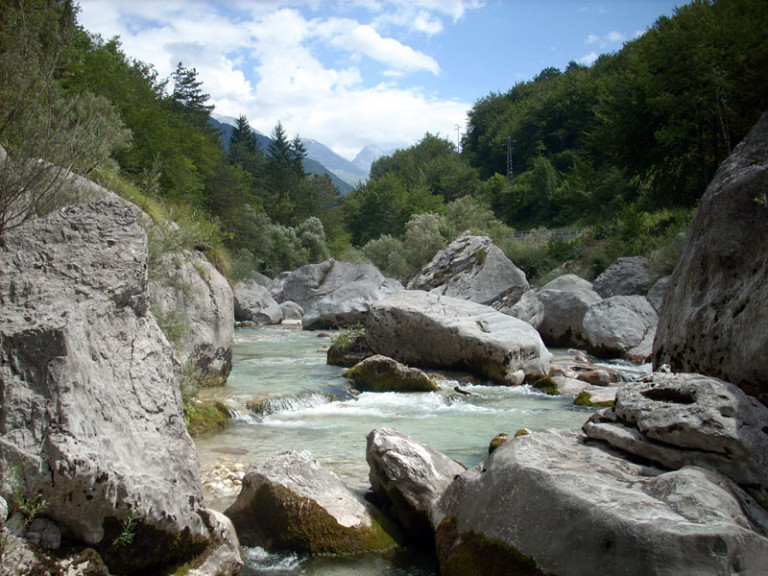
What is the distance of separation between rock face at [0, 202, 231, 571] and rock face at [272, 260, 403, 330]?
593 inches

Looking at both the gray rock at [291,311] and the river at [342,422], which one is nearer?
the river at [342,422]

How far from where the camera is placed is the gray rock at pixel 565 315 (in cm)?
1766

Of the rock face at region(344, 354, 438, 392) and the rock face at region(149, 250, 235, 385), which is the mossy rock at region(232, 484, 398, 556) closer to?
the rock face at region(149, 250, 235, 385)

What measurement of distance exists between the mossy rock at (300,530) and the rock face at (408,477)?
0.68 feet

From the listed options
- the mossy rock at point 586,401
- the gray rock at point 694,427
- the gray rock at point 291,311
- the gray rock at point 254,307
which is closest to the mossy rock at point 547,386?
the mossy rock at point 586,401

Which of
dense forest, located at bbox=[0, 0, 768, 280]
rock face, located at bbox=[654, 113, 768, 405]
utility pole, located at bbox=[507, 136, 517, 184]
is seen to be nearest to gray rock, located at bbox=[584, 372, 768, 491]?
rock face, located at bbox=[654, 113, 768, 405]

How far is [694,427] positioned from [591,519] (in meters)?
1.12

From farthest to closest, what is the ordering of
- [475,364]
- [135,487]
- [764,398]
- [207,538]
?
1. [475,364]
2. [764,398]
3. [207,538]
4. [135,487]

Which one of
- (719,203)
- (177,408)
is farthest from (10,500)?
(719,203)

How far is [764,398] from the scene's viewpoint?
4496mm

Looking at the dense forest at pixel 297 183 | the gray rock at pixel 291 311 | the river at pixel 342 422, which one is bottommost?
the gray rock at pixel 291 311

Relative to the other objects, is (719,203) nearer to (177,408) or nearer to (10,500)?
(177,408)

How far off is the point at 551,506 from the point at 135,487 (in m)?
2.34

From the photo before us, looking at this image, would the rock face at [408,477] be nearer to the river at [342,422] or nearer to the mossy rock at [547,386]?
the river at [342,422]
